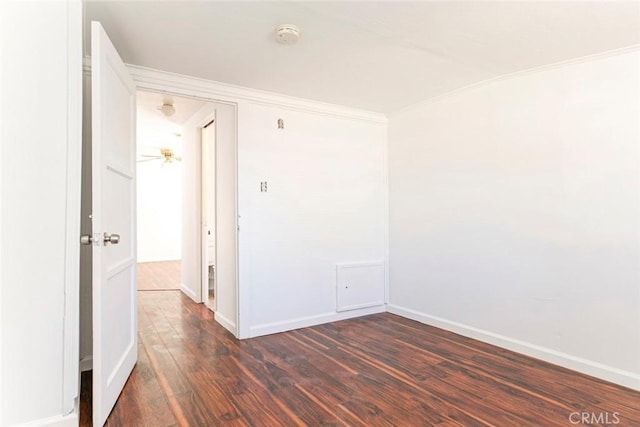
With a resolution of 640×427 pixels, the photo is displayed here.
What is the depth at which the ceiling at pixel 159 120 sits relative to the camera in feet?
11.5

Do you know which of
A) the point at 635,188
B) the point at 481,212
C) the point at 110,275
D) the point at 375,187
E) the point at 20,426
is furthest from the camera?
the point at 375,187

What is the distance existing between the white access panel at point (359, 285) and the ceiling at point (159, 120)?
7.61 feet

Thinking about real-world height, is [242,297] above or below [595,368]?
above

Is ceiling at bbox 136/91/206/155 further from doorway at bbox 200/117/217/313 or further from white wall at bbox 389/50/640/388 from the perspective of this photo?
white wall at bbox 389/50/640/388

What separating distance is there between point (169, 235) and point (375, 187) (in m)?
6.30

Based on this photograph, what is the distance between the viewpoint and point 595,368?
2.36m

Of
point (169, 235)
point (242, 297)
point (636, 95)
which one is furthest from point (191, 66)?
point (169, 235)

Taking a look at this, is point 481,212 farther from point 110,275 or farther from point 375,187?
point 110,275

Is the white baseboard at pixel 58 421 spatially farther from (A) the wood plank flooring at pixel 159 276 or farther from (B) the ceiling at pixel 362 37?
(A) the wood plank flooring at pixel 159 276

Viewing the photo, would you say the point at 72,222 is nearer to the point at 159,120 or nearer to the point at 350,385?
the point at 350,385

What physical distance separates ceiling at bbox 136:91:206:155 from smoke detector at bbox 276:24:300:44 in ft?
5.00

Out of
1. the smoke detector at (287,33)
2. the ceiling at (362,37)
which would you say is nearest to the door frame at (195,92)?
the ceiling at (362,37)

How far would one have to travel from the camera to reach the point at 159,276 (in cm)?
626

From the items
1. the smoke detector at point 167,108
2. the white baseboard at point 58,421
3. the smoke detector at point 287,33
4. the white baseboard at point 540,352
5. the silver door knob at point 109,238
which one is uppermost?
the smoke detector at point 167,108
